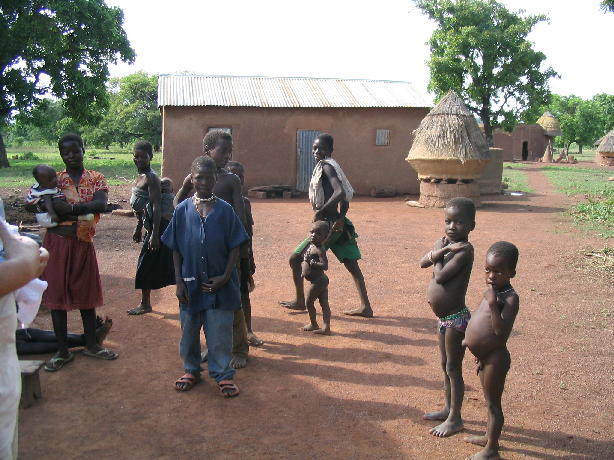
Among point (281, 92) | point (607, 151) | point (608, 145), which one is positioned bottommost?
point (607, 151)

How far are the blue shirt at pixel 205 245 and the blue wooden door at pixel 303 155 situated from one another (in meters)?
12.6

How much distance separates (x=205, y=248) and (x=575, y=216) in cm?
1070

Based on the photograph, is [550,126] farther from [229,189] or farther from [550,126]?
[229,189]

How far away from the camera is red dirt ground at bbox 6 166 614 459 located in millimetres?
2982

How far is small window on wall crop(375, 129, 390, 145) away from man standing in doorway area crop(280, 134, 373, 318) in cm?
1158

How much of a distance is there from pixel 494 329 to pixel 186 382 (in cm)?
201

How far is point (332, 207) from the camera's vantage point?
4996 mm

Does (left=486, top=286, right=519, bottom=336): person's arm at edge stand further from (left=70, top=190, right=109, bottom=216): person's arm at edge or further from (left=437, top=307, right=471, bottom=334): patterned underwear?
(left=70, top=190, right=109, bottom=216): person's arm at edge

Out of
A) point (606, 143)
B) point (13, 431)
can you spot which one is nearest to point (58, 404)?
point (13, 431)

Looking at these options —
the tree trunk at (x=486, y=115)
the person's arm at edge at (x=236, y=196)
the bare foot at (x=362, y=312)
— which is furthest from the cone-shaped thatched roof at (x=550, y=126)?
the person's arm at edge at (x=236, y=196)

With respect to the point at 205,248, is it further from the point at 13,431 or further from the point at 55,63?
the point at 55,63

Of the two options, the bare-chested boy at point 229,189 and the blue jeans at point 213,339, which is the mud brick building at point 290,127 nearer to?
the bare-chested boy at point 229,189

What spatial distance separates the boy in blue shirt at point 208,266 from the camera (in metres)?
3.54

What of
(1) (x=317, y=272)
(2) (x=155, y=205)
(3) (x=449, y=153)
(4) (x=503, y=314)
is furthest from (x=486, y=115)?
(4) (x=503, y=314)
